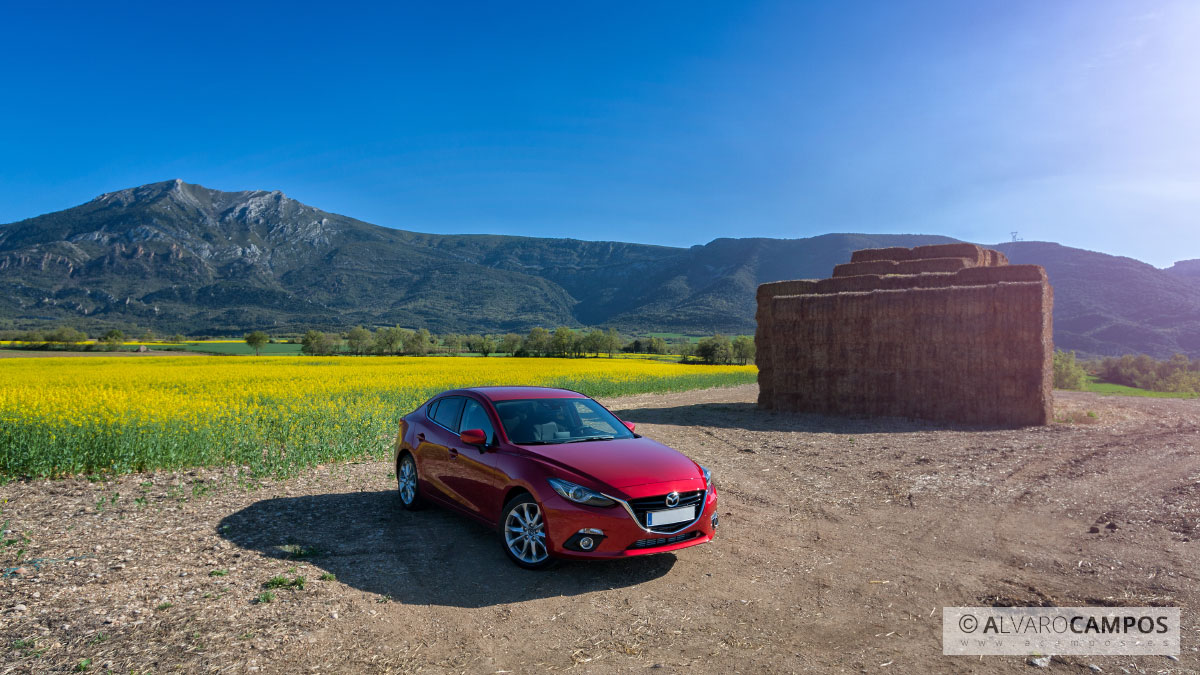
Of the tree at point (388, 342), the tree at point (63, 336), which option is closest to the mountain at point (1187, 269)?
the tree at point (388, 342)

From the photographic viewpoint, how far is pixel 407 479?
7523mm

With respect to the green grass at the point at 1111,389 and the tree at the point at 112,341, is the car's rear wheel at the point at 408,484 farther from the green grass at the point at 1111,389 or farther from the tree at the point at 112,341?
the tree at the point at 112,341

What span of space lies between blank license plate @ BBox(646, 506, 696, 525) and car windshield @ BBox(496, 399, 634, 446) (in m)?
1.35

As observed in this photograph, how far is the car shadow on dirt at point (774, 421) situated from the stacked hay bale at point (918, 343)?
2.18ft

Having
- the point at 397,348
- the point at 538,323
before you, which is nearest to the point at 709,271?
the point at 538,323

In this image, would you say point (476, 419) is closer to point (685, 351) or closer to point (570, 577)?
point (570, 577)

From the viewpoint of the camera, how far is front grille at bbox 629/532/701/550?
5.02m

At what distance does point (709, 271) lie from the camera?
129 meters

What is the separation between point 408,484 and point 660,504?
12.5 ft

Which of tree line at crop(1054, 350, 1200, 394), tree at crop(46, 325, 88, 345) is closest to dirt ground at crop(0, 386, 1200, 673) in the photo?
tree line at crop(1054, 350, 1200, 394)

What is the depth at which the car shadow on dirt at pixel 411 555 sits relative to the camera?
500cm

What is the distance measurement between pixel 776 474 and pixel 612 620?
6449 mm

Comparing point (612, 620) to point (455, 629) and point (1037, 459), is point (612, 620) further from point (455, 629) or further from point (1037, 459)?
point (1037, 459)

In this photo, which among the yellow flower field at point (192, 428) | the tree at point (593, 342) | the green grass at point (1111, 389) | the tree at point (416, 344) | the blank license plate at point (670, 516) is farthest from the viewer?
the tree at point (416, 344)
